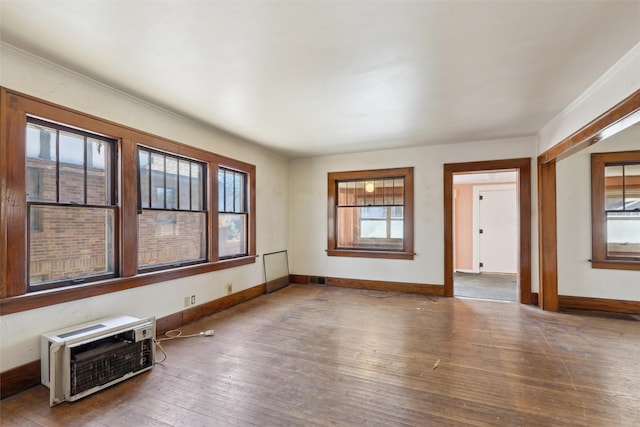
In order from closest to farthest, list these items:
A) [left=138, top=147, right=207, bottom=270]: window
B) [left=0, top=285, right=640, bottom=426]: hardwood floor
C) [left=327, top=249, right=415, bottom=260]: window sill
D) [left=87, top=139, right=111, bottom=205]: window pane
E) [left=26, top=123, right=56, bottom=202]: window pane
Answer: [left=0, top=285, right=640, bottom=426]: hardwood floor, [left=26, top=123, right=56, bottom=202]: window pane, [left=87, top=139, right=111, bottom=205]: window pane, [left=138, top=147, right=207, bottom=270]: window, [left=327, top=249, right=415, bottom=260]: window sill

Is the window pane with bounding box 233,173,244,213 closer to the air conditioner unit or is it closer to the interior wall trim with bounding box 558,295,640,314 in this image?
the air conditioner unit

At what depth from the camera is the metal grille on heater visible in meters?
2.05

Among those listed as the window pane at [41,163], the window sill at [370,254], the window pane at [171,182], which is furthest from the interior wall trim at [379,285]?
the window pane at [41,163]

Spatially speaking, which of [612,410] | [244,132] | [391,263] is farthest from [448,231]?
[244,132]

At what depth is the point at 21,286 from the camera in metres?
2.16

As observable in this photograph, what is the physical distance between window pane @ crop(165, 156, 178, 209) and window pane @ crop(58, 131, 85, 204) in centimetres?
87

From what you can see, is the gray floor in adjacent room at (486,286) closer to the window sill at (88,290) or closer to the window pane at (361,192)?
the window pane at (361,192)

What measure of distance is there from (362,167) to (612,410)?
4.29m

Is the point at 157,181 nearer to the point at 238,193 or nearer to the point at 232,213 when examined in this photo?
the point at 232,213

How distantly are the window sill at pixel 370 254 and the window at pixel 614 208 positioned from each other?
8.48ft

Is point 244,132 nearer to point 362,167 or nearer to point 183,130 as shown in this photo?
point 183,130

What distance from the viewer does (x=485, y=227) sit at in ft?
23.7

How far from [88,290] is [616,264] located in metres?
6.37

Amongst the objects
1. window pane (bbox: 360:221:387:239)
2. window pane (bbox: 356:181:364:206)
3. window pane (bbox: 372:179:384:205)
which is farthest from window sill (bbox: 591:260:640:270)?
window pane (bbox: 356:181:364:206)
